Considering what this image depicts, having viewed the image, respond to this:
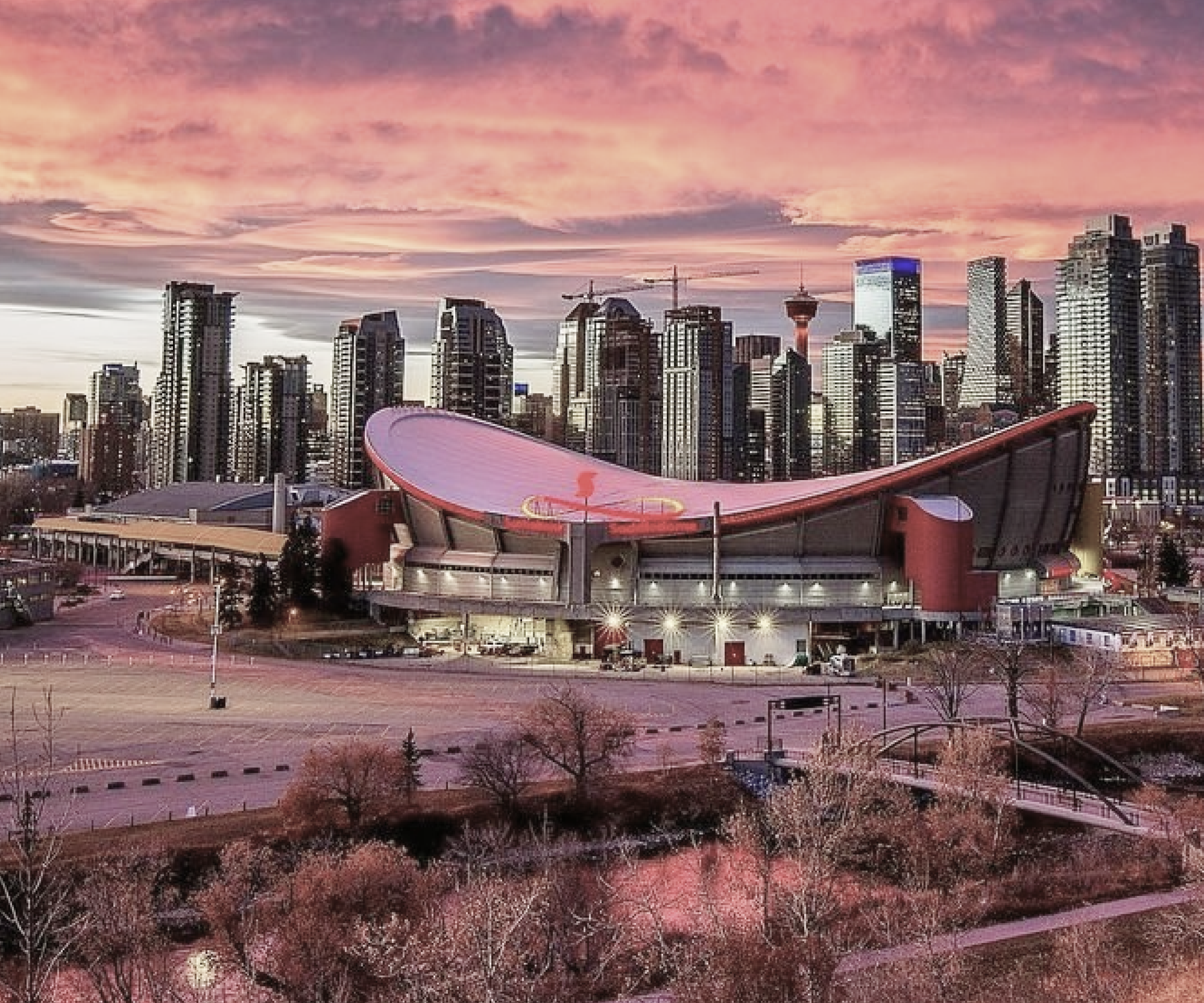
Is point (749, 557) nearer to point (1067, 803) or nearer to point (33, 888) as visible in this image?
point (1067, 803)

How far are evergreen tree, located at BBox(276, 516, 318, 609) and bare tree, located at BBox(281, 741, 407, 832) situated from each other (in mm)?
41683

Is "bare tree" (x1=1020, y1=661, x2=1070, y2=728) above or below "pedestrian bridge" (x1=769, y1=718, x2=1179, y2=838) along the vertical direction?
above

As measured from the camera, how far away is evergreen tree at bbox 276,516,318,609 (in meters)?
71.8

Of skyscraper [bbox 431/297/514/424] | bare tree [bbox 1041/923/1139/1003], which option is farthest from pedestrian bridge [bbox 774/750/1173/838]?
skyscraper [bbox 431/297/514/424]

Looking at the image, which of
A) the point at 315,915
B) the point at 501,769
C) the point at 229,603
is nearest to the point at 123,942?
the point at 315,915

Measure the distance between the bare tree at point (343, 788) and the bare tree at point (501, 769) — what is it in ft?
7.71

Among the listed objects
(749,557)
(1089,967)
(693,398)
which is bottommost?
(1089,967)

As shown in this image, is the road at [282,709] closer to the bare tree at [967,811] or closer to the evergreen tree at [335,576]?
the bare tree at [967,811]

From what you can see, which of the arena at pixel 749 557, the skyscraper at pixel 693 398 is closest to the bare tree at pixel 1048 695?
the arena at pixel 749 557

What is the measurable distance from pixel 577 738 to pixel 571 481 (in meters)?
41.6

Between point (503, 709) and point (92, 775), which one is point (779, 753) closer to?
point (503, 709)

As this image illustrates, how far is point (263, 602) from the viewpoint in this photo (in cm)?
6869

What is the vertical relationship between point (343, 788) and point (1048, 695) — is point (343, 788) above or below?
below

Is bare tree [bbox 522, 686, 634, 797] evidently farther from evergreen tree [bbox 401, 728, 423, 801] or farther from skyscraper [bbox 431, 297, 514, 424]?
skyscraper [bbox 431, 297, 514, 424]
